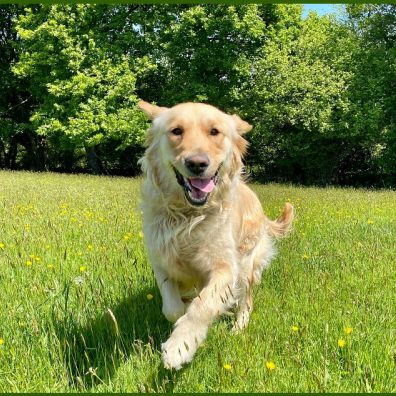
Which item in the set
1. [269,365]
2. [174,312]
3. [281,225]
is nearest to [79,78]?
[281,225]

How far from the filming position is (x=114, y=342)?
3.22 m

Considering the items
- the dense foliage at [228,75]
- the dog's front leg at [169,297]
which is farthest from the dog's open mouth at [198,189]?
the dense foliage at [228,75]

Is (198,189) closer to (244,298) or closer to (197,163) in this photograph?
(197,163)

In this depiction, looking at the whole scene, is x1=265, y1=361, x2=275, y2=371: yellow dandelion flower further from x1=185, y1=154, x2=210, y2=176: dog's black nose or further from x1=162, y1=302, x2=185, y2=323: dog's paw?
x1=185, y1=154, x2=210, y2=176: dog's black nose

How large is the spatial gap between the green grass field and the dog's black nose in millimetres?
1055

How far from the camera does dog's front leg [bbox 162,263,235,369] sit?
2558 millimetres

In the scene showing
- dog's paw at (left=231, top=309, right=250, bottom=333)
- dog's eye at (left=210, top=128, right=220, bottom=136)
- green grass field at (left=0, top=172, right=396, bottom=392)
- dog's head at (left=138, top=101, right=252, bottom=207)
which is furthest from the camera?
dog's eye at (left=210, top=128, right=220, bottom=136)

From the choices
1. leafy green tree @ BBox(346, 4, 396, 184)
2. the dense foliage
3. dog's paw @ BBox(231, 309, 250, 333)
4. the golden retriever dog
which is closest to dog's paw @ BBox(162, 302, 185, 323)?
the golden retriever dog

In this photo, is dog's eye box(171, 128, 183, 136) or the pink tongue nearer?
the pink tongue

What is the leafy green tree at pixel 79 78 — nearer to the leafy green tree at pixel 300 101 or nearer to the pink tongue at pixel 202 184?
the leafy green tree at pixel 300 101

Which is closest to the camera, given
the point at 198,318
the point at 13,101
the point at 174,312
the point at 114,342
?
the point at 198,318

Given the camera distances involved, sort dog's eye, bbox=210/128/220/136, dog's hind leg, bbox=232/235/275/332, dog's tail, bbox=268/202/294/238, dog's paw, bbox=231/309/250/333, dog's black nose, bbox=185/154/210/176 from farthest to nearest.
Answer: dog's tail, bbox=268/202/294/238, dog's hind leg, bbox=232/235/275/332, dog's eye, bbox=210/128/220/136, dog's paw, bbox=231/309/250/333, dog's black nose, bbox=185/154/210/176

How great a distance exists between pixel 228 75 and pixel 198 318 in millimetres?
21951

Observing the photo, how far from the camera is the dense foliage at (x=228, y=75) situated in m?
22.9
